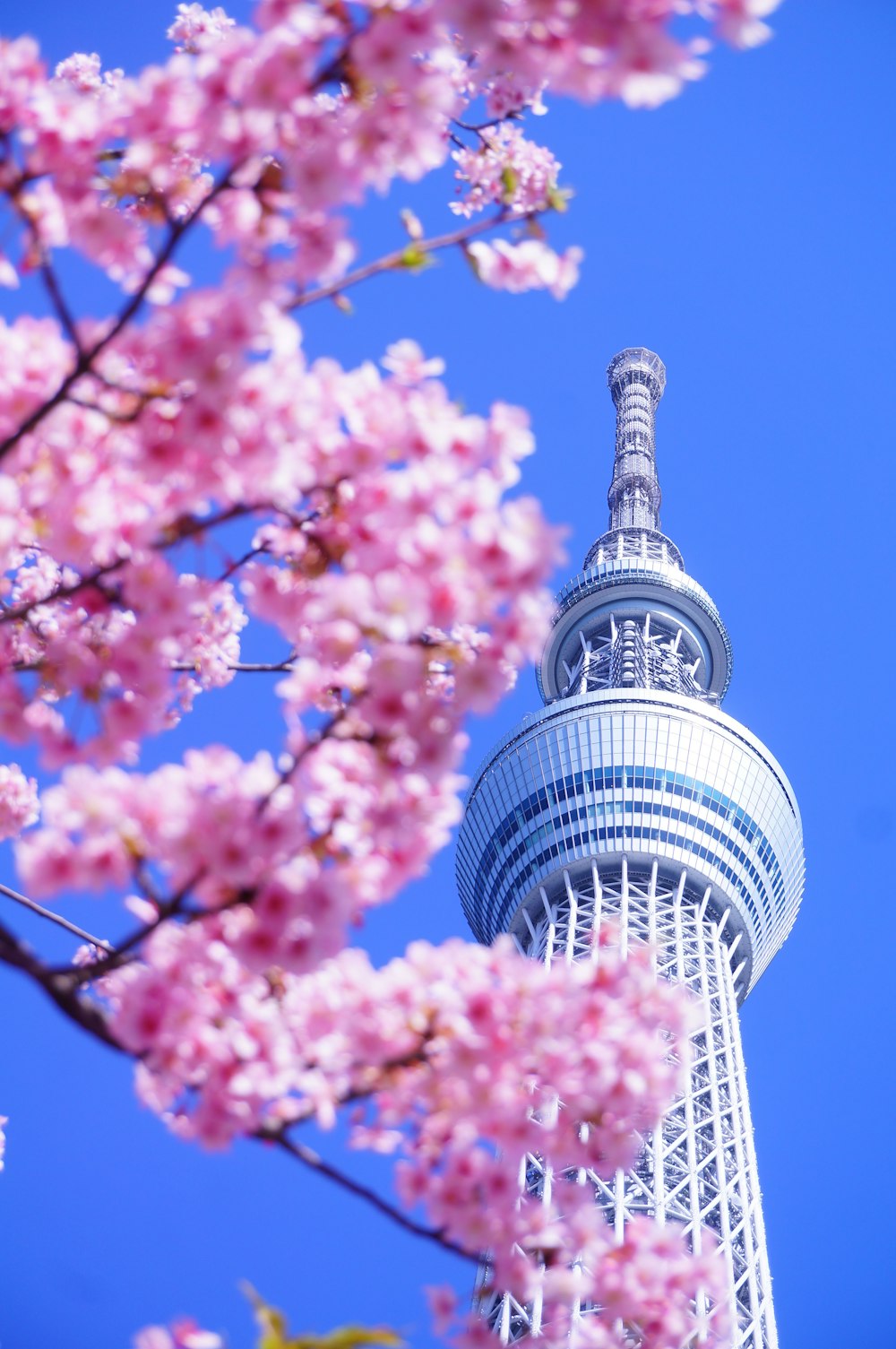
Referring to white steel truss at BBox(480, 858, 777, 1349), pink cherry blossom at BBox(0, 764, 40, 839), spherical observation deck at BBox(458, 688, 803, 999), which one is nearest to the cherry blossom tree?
pink cherry blossom at BBox(0, 764, 40, 839)

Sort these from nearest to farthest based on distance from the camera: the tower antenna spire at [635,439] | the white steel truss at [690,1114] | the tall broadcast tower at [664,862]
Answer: the white steel truss at [690,1114] < the tall broadcast tower at [664,862] < the tower antenna spire at [635,439]

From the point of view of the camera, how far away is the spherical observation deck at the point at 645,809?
143ft

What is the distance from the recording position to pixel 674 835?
43375mm

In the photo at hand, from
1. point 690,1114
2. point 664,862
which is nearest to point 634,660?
point 664,862

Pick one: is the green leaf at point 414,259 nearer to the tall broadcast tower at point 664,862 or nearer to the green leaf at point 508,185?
the green leaf at point 508,185

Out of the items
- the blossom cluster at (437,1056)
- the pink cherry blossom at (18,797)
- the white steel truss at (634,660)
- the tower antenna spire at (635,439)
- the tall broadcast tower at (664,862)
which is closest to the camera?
the blossom cluster at (437,1056)

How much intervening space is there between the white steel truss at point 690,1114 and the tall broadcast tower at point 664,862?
9 cm

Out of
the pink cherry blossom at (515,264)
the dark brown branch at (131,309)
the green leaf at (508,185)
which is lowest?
the dark brown branch at (131,309)

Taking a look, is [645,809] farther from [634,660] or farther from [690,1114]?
[690,1114]

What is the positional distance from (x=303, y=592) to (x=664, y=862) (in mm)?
40578

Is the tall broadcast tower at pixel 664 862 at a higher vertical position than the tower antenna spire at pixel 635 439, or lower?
lower

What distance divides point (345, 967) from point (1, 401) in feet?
7.65

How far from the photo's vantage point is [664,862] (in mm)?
43156

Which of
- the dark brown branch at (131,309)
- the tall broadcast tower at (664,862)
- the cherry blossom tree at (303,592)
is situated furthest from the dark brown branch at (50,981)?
the tall broadcast tower at (664,862)
